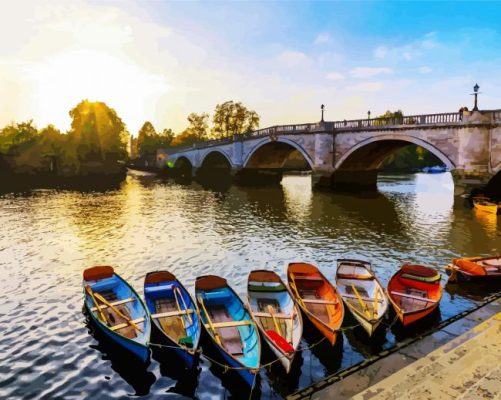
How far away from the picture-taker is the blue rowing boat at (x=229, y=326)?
9.15 metres

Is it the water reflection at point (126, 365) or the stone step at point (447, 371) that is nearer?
the stone step at point (447, 371)

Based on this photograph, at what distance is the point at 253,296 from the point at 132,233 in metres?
16.3

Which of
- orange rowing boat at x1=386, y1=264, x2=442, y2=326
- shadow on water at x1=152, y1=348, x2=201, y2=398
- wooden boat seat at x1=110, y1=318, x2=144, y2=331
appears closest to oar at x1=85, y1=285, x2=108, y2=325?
wooden boat seat at x1=110, y1=318, x2=144, y2=331

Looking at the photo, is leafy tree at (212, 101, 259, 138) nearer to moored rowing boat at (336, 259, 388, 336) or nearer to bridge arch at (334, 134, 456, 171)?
bridge arch at (334, 134, 456, 171)

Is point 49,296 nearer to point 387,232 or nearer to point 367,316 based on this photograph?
point 367,316

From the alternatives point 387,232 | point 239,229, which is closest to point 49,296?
point 239,229

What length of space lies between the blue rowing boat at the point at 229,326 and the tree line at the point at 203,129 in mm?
90096

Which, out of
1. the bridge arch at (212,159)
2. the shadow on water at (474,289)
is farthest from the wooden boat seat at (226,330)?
the bridge arch at (212,159)

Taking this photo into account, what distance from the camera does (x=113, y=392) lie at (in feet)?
31.4

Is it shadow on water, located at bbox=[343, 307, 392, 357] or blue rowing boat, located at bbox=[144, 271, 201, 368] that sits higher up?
blue rowing boat, located at bbox=[144, 271, 201, 368]

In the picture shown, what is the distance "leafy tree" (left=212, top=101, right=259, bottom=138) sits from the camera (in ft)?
356

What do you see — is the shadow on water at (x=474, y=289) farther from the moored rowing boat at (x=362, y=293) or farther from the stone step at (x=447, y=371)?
the stone step at (x=447, y=371)

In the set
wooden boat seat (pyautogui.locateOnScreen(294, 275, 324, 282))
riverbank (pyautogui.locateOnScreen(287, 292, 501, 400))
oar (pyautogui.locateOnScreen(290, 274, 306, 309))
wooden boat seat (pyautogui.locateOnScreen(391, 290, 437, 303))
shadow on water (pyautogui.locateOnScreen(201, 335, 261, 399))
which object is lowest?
shadow on water (pyautogui.locateOnScreen(201, 335, 261, 399))

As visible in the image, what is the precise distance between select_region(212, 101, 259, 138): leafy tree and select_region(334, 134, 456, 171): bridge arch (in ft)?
191
